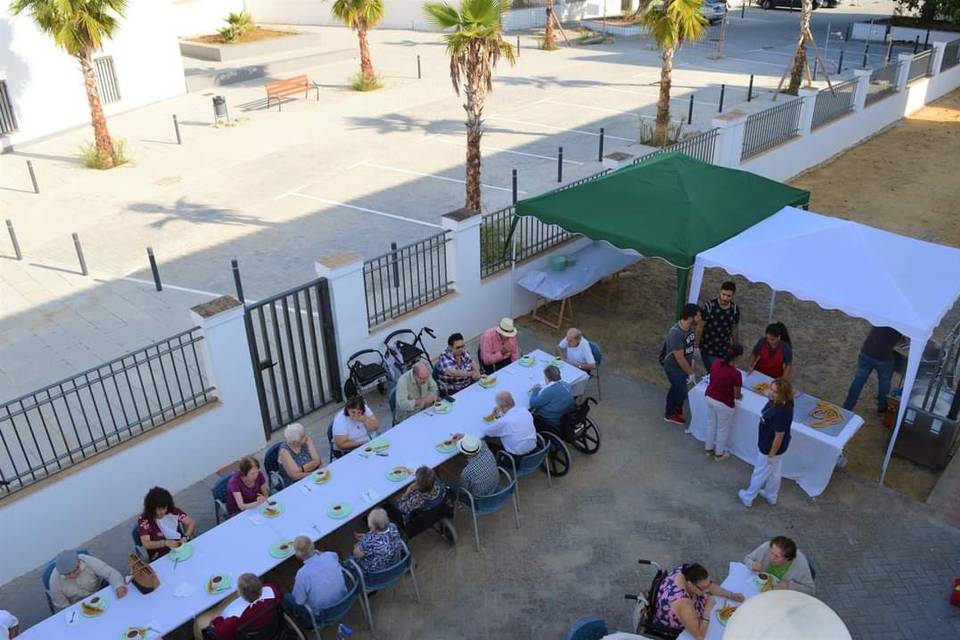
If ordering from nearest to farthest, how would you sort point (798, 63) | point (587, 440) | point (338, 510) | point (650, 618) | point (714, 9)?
point (650, 618) < point (338, 510) < point (587, 440) < point (798, 63) < point (714, 9)

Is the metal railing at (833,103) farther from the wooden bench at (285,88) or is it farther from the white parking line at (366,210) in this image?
the wooden bench at (285,88)

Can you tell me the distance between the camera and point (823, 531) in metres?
8.04

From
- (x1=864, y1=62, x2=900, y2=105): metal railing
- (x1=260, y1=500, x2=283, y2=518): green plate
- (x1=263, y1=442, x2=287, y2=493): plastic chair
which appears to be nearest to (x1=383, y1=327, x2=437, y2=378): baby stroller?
(x1=263, y1=442, x2=287, y2=493): plastic chair

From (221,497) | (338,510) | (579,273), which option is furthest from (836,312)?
(221,497)

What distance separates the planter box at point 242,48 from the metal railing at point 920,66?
22322 millimetres

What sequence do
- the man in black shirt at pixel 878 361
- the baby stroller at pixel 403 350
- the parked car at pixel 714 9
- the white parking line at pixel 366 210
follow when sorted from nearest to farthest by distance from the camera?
the man in black shirt at pixel 878 361 → the baby stroller at pixel 403 350 → the white parking line at pixel 366 210 → the parked car at pixel 714 9

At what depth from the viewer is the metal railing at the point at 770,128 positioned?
1630cm

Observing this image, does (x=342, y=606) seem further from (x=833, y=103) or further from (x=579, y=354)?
(x=833, y=103)

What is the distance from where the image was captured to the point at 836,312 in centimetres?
1226

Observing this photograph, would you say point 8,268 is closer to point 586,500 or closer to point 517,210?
point 517,210

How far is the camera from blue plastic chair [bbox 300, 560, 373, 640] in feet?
20.8

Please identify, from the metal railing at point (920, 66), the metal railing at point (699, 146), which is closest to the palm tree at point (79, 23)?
the metal railing at point (699, 146)

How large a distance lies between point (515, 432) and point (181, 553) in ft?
10.8

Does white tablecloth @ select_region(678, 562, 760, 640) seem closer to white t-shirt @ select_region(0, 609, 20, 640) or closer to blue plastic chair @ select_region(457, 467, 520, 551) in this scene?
blue plastic chair @ select_region(457, 467, 520, 551)
